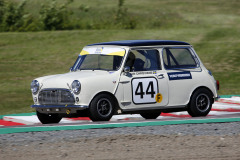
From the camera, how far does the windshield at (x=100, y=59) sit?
11.6 metres

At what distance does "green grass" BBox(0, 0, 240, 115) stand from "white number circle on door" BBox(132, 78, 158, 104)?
194 inches

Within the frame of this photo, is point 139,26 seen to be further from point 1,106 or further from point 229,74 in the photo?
point 1,106

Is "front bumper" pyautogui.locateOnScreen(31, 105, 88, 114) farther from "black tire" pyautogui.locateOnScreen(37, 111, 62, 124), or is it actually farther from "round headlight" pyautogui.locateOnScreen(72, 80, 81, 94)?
"black tire" pyautogui.locateOnScreen(37, 111, 62, 124)

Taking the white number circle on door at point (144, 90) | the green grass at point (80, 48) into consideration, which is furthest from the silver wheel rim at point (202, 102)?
the green grass at point (80, 48)

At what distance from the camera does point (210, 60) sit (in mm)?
24609

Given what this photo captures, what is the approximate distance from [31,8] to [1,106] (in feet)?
74.4

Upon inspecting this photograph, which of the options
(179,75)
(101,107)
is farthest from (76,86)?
(179,75)

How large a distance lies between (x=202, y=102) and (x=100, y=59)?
2.21m

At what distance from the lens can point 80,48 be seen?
26344 millimetres

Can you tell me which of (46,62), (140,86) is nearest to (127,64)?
(140,86)

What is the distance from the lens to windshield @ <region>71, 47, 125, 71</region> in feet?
38.0

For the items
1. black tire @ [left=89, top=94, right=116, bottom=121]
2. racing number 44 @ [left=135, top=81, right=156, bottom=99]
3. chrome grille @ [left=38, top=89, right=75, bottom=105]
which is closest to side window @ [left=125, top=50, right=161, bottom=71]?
racing number 44 @ [left=135, top=81, right=156, bottom=99]

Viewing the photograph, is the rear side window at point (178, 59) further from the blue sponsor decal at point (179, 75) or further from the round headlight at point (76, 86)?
the round headlight at point (76, 86)

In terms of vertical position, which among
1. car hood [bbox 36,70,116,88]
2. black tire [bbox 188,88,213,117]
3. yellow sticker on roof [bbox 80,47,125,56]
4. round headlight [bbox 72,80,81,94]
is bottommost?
black tire [bbox 188,88,213,117]
